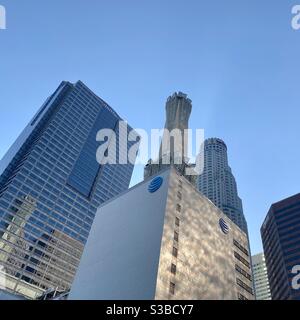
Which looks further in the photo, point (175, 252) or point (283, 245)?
point (283, 245)

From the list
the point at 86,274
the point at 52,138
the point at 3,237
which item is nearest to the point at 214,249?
the point at 86,274

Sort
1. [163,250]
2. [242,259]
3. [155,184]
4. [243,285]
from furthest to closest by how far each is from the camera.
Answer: [242,259], [243,285], [155,184], [163,250]

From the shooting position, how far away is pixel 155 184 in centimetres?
7675

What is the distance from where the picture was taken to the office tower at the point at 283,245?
137387 mm

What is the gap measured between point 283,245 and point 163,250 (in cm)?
10697

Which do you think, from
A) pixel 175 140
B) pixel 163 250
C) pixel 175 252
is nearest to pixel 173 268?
pixel 175 252

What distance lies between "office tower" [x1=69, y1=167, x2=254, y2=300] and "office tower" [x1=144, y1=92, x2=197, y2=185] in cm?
3222

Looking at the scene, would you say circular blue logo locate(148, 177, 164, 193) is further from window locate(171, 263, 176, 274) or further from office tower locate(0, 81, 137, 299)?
office tower locate(0, 81, 137, 299)

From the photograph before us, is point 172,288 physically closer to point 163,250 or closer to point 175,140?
point 163,250

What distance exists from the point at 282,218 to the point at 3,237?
5104 inches

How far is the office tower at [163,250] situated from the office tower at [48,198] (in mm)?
72718

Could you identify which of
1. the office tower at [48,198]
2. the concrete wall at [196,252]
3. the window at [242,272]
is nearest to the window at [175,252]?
the concrete wall at [196,252]

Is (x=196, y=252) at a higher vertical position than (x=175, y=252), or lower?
higher
